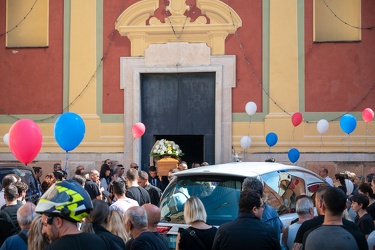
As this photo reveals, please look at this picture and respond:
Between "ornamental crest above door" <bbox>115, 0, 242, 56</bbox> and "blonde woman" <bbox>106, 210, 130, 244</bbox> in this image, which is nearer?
"blonde woman" <bbox>106, 210, 130, 244</bbox>

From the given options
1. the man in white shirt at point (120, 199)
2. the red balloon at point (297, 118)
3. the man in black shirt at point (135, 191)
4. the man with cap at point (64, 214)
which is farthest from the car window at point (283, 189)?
the red balloon at point (297, 118)

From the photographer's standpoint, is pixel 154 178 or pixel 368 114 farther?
pixel 368 114

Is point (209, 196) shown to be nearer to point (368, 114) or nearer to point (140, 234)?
point (140, 234)

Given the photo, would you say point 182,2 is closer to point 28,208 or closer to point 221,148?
point 221,148

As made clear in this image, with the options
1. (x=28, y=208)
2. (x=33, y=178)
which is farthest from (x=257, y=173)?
(x=33, y=178)

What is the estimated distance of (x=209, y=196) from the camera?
30.6 ft

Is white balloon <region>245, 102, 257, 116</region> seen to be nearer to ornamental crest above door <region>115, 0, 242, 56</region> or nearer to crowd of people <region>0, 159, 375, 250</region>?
ornamental crest above door <region>115, 0, 242, 56</region>

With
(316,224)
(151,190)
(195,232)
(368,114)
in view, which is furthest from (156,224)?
(368,114)

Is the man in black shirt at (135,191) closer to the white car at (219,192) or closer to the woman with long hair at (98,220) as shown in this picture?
the white car at (219,192)

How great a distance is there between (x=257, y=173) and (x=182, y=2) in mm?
→ 12928

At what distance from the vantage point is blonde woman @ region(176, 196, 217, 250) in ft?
23.7

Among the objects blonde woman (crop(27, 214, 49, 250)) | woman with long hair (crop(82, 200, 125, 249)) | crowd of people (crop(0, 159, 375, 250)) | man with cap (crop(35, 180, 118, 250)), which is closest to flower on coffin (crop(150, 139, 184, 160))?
crowd of people (crop(0, 159, 375, 250))

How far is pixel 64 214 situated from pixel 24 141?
22.5 feet

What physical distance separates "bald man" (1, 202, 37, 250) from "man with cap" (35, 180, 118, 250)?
1.90 meters
